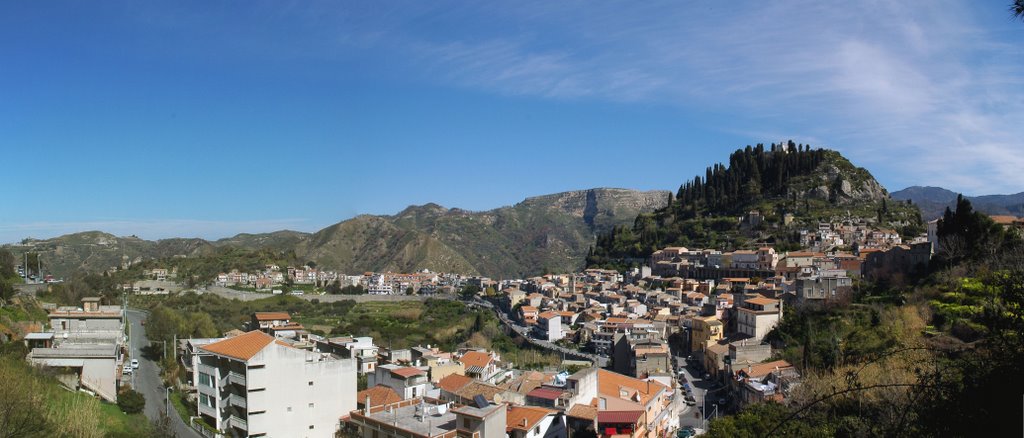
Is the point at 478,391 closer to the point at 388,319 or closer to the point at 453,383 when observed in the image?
the point at 453,383

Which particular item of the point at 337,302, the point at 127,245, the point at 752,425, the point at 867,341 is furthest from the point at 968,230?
the point at 127,245

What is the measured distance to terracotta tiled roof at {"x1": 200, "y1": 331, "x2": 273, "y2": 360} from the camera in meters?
17.4

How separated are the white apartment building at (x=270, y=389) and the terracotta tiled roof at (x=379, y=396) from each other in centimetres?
74

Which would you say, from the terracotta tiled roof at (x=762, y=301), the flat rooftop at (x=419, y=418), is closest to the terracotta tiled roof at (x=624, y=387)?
the flat rooftop at (x=419, y=418)

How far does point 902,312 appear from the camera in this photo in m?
24.0

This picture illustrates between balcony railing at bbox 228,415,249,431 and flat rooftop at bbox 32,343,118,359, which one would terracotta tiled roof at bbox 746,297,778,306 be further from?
flat rooftop at bbox 32,343,118,359

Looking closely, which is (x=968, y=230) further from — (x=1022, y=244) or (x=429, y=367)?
(x=429, y=367)

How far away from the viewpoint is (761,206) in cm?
6050

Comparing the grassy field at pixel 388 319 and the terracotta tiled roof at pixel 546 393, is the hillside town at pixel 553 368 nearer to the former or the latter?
the terracotta tiled roof at pixel 546 393

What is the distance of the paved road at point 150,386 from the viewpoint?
59.3 feet

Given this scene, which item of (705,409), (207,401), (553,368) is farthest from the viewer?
(553,368)

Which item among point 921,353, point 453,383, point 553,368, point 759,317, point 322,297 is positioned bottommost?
point 553,368

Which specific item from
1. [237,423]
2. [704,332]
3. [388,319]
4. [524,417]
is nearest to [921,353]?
[524,417]

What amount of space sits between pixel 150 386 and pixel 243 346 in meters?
7.34
